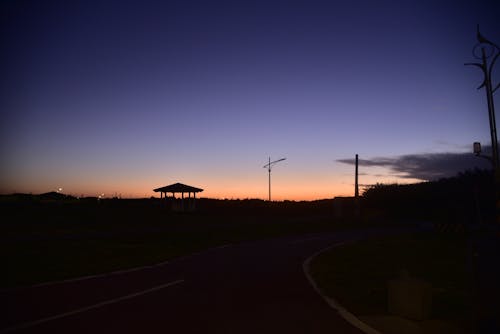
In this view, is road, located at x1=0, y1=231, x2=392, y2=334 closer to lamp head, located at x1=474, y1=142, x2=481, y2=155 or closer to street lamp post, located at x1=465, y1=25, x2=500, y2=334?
street lamp post, located at x1=465, y1=25, x2=500, y2=334

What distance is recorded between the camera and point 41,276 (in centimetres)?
1203

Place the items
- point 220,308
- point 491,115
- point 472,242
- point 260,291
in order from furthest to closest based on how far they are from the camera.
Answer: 1. point 491,115
2. point 260,291
3. point 220,308
4. point 472,242

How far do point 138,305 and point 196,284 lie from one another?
2.57 m

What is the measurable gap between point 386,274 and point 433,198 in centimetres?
5063

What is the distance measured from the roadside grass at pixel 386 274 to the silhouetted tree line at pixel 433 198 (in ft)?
116

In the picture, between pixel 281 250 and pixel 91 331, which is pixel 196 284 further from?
pixel 281 250

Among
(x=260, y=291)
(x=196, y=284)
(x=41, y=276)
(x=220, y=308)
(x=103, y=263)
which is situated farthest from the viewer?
(x=103, y=263)

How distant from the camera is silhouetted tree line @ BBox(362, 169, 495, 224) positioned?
5256 cm

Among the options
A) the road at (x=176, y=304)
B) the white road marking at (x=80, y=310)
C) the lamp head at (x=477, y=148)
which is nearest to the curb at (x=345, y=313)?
the road at (x=176, y=304)

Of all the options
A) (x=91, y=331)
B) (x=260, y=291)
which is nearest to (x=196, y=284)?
(x=260, y=291)

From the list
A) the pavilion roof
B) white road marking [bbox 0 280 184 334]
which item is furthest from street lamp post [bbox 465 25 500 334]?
the pavilion roof

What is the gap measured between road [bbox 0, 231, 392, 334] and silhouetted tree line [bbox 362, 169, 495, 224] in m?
46.1

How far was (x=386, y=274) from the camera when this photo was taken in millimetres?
12383

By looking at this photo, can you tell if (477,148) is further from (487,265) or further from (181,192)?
(181,192)
